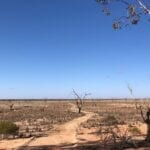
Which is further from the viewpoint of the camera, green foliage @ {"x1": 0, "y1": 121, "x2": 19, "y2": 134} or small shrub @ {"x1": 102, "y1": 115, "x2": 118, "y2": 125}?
small shrub @ {"x1": 102, "y1": 115, "x2": 118, "y2": 125}

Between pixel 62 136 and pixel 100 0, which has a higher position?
pixel 100 0

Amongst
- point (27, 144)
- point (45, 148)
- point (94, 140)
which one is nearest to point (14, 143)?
point (27, 144)

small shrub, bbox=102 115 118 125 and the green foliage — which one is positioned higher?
small shrub, bbox=102 115 118 125

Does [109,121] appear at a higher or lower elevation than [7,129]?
higher

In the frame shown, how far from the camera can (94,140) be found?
→ 29031 mm

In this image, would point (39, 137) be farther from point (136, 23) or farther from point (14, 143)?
point (136, 23)

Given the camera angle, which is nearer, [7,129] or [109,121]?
[7,129]

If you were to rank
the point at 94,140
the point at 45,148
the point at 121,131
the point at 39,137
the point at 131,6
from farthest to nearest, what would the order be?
the point at 121,131 < the point at 39,137 < the point at 94,140 < the point at 45,148 < the point at 131,6

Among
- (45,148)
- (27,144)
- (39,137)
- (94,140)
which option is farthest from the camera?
(39,137)

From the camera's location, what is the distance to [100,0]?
80.1 feet

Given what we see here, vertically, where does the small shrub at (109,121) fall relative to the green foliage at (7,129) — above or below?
above

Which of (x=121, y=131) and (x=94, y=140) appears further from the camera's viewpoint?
(x=121, y=131)

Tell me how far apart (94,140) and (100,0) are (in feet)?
31.2

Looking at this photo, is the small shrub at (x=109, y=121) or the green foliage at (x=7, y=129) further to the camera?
the small shrub at (x=109, y=121)
